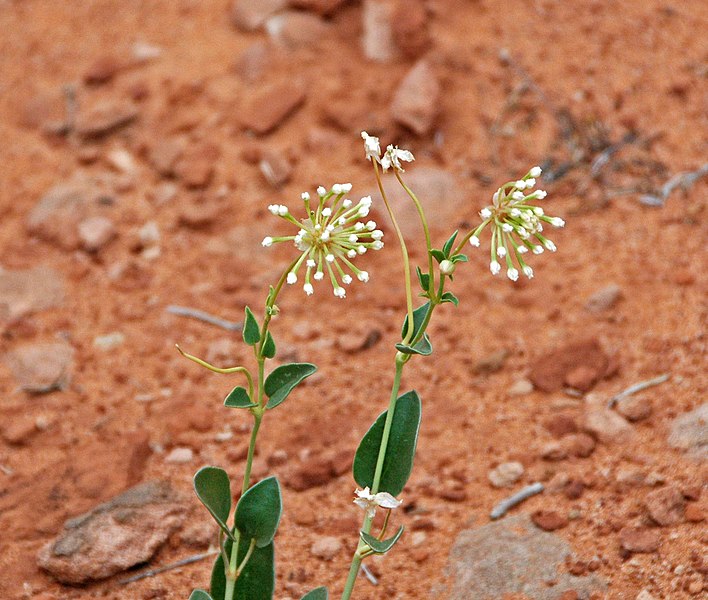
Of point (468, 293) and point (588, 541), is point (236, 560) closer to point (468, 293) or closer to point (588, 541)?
point (588, 541)

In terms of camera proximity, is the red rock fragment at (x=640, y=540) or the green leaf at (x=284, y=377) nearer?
the green leaf at (x=284, y=377)

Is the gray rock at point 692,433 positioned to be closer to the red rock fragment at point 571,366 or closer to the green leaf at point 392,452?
the red rock fragment at point 571,366

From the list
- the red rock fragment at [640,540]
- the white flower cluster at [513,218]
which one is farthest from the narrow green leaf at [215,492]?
the red rock fragment at [640,540]

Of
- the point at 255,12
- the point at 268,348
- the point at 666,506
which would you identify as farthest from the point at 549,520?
the point at 255,12

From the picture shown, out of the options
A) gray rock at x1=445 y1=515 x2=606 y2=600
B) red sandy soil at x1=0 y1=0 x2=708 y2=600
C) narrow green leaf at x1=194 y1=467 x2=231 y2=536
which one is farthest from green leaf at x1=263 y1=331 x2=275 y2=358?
gray rock at x1=445 y1=515 x2=606 y2=600

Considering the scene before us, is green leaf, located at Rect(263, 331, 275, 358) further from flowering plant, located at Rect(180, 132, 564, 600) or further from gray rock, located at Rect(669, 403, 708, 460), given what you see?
gray rock, located at Rect(669, 403, 708, 460)

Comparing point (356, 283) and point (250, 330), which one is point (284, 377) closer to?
point (250, 330)

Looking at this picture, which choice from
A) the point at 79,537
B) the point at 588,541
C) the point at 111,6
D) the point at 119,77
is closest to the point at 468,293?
the point at 588,541
